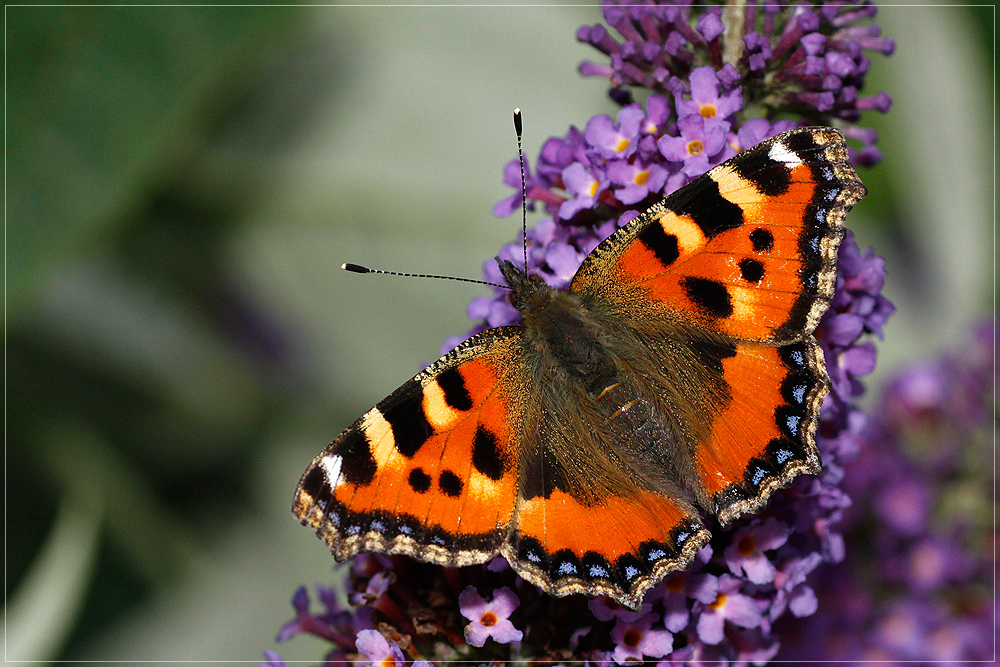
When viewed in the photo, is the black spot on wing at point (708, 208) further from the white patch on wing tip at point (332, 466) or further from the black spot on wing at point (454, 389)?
the white patch on wing tip at point (332, 466)

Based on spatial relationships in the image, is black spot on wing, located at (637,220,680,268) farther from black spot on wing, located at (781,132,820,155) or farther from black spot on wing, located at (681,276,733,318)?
black spot on wing, located at (781,132,820,155)

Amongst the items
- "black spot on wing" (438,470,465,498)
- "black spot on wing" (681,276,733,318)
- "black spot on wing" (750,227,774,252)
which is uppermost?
"black spot on wing" (750,227,774,252)

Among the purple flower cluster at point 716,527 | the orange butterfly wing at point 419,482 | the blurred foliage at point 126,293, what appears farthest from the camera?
the blurred foliage at point 126,293

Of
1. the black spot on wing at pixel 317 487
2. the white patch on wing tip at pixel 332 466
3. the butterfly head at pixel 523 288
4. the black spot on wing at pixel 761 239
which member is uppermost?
the butterfly head at pixel 523 288

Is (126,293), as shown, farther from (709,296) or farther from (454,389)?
(709,296)

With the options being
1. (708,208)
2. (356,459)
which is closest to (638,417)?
(708,208)

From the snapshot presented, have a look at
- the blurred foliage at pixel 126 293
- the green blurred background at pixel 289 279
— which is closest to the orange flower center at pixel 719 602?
the blurred foliage at pixel 126 293

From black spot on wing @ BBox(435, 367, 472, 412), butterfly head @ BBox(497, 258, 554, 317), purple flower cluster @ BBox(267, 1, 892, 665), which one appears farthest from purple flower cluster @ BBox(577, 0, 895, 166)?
black spot on wing @ BBox(435, 367, 472, 412)
